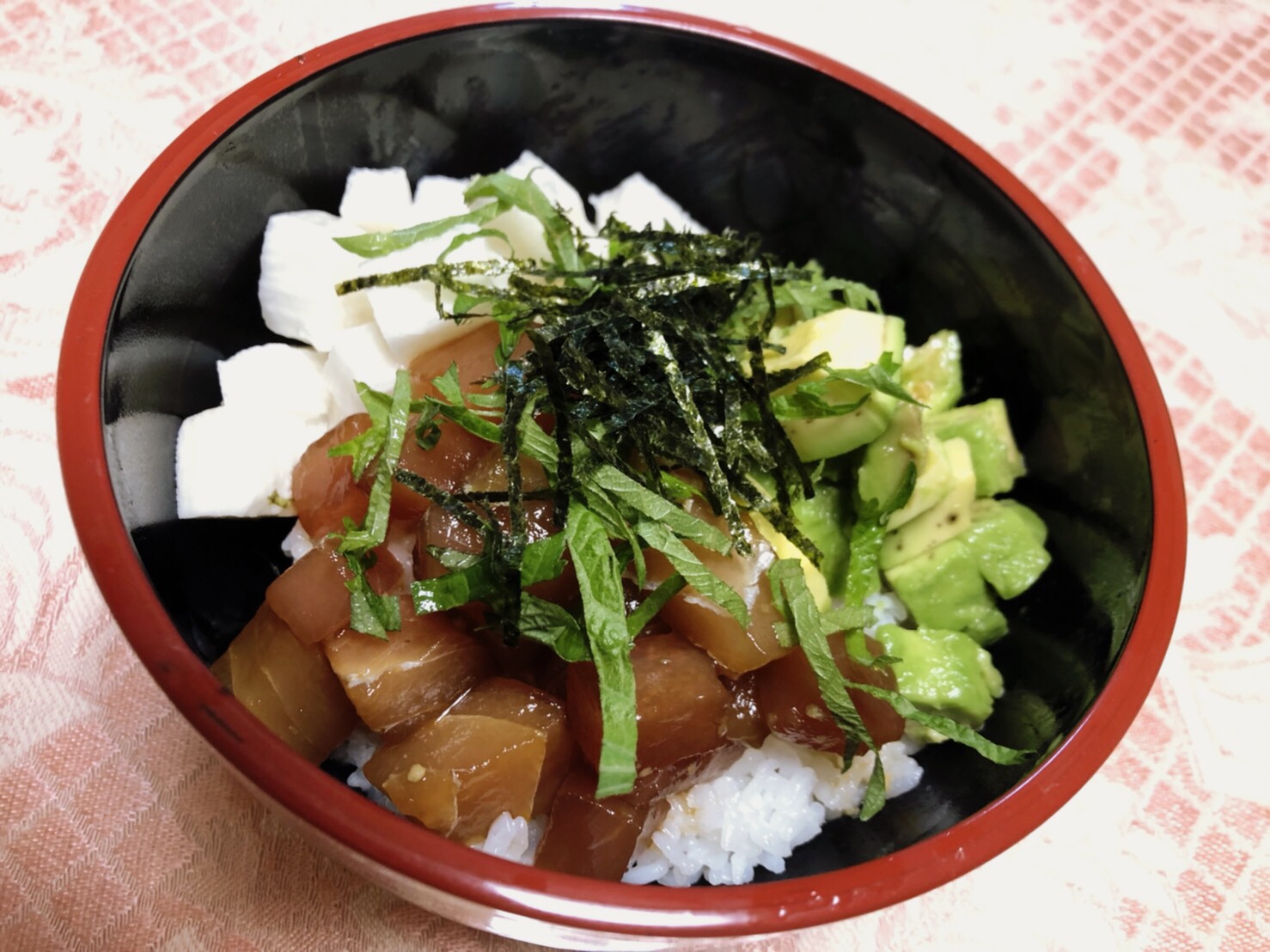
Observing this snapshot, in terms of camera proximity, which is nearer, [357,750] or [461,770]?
[461,770]

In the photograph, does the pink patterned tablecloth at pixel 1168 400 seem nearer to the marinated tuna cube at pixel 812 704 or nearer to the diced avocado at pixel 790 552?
the marinated tuna cube at pixel 812 704

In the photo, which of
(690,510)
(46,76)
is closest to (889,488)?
(690,510)

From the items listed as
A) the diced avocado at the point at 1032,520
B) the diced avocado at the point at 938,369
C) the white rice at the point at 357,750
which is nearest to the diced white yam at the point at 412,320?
the white rice at the point at 357,750

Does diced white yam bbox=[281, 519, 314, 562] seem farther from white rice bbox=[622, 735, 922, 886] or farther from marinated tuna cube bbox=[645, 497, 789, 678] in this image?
white rice bbox=[622, 735, 922, 886]

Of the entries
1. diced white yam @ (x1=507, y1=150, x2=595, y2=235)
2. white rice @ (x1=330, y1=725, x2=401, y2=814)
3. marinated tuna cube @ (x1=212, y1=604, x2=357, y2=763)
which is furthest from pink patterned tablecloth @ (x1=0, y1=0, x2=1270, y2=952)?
diced white yam @ (x1=507, y1=150, x2=595, y2=235)

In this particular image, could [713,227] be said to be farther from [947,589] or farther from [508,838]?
[508,838]

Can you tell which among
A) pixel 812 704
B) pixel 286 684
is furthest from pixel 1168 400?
pixel 286 684
